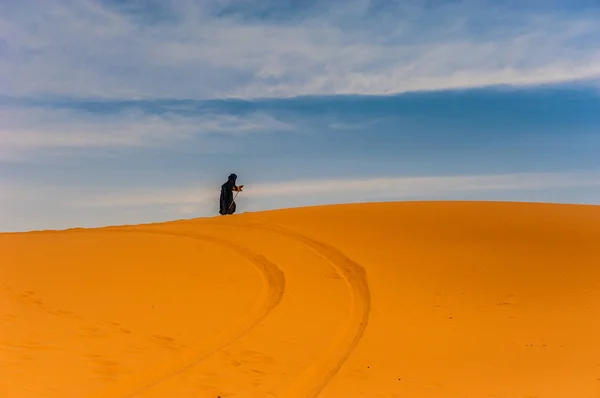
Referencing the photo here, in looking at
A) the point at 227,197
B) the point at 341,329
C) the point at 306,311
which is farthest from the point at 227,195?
the point at 341,329

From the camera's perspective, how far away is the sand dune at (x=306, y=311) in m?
6.64

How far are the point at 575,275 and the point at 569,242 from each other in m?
2.79

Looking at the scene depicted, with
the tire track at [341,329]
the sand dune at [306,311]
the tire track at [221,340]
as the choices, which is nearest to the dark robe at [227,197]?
the sand dune at [306,311]

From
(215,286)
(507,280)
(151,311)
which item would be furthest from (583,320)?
(151,311)

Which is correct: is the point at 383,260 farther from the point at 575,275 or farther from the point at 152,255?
the point at 152,255

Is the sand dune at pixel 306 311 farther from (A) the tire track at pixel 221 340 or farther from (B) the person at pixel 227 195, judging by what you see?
(B) the person at pixel 227 195

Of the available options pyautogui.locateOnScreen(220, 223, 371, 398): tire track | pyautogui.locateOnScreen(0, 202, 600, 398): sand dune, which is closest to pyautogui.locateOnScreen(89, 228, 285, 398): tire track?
pyautogui.locateOnScreen(0, 202, 600, 398): sand dune

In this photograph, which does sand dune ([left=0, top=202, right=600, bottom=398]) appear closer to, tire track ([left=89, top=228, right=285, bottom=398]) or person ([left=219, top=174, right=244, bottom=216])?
tire track ([left=89, top=228, right=285, bottom=398])

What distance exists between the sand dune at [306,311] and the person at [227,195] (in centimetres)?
621

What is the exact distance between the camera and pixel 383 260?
12.2 meters

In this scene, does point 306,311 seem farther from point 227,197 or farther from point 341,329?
point 227,197

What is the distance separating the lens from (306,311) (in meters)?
9.39

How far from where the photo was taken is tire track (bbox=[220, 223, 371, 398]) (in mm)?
6562

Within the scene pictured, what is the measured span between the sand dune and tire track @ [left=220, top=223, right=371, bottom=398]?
0.03 m
